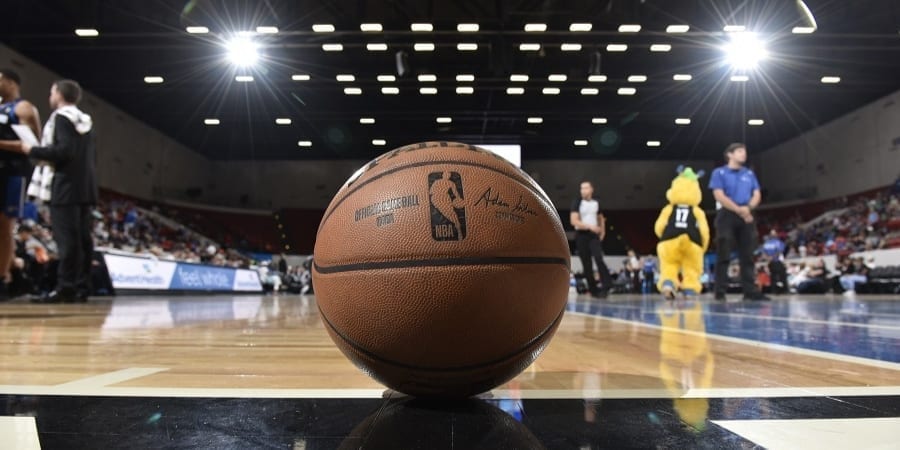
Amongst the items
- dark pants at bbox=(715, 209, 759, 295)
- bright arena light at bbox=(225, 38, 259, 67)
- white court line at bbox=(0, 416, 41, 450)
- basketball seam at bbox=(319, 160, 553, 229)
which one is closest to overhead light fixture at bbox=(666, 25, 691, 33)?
dark pants at bbox=(715, 209, 759, 295)

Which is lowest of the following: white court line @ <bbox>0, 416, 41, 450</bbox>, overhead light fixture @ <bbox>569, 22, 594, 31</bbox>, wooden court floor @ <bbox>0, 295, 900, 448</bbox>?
wooden court floor @ <bbox>0, 295, 900, 448</bbox>

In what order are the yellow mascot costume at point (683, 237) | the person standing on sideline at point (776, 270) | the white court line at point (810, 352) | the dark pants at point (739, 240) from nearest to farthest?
the white court line at point (810, 352) < the dark pants at point (739, 240) < the yellow mascot costume at point (683, 237) < the person standing on sideline at point (776, 270)

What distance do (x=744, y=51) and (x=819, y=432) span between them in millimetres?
12844

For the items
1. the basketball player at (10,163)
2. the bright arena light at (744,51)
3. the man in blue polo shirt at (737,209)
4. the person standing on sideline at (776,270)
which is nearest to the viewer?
the basketball player at (10,163)

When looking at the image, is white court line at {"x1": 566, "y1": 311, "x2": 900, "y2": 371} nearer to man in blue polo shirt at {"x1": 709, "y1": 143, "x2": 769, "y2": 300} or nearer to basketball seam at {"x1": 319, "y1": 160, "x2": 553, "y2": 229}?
basketball seam at {"x1": 319, "y1": 160, "x2": 553, "y2": 229}

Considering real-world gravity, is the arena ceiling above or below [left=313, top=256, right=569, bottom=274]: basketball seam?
above

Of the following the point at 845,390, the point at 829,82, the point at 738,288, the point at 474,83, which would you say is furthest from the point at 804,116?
the point at 845,390

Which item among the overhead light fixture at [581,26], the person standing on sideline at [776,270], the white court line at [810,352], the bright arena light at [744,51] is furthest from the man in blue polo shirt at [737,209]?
the person standing on sideline at [776,270]

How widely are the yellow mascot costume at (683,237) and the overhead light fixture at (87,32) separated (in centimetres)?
1105

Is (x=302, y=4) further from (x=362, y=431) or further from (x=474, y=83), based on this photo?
(x=362, y=431)

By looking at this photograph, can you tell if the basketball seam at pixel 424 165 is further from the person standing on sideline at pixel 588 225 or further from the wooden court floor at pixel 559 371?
the person standing on sideline at pixel 588 225

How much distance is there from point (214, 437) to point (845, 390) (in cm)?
124

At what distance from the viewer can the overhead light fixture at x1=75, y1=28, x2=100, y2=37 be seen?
10453 mm

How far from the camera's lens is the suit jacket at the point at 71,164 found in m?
4.29
